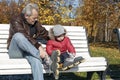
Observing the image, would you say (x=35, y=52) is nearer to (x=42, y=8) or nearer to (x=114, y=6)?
(x=42, y=8)

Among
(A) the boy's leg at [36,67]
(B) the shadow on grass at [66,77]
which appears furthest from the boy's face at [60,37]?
(B) the shadow on grass at [66,77]

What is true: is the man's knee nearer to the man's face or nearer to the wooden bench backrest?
the man's face

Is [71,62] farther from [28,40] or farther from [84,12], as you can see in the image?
[84,12]

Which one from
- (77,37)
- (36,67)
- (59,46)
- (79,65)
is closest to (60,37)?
(59,46)

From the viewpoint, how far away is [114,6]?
23.5 m

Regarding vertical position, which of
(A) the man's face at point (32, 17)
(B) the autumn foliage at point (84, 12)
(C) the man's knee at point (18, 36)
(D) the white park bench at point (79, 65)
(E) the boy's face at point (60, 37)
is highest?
(A) the man's face at point (32, 17)

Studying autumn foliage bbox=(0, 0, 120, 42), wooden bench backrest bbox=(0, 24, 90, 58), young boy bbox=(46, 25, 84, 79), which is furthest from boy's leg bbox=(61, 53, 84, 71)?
autumn foliage bbox=(0, 0, 120, 42)

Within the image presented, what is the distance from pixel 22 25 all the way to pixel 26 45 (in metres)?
0.54

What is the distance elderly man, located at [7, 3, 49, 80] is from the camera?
4.90 meters

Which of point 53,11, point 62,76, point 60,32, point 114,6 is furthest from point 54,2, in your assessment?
point 60,32

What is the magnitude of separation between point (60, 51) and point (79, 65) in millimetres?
452

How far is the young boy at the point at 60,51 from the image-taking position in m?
4.89

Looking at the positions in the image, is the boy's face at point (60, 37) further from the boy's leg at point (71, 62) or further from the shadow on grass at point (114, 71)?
the shadow on grass at point (114, 71)

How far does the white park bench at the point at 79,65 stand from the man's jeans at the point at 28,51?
4.1 inches
